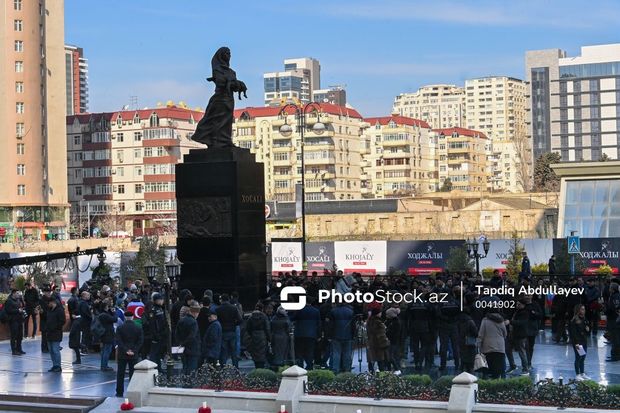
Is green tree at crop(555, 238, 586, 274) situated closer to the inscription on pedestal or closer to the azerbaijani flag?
the inscription on pedestal

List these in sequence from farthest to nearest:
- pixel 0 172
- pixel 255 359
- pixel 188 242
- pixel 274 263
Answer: pixel 0 172
pixel 274 263
pixel 188 242
pixel 255 359

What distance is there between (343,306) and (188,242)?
6.50 meters

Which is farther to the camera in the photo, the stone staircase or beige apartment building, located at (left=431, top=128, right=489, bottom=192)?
beige apartment building, located at (left=431, top=128, right=489, bottom=192)

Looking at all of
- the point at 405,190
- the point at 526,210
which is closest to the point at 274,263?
the point at 526,210

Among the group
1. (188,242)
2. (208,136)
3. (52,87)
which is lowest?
(188,242)

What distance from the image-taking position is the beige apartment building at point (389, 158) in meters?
159

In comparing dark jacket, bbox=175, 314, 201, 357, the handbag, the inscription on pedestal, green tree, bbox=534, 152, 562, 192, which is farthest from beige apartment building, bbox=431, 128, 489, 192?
the handbag

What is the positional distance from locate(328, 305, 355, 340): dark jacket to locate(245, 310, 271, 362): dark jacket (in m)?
1.40

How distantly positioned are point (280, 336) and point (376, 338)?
6.44 feet

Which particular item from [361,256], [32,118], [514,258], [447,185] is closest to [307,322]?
[514,258]

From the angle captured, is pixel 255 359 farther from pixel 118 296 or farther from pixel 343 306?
pixel 118 296

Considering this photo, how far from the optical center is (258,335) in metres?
23.5

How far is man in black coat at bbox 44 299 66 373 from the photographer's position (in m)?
26.2

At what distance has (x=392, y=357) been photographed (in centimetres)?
2436
